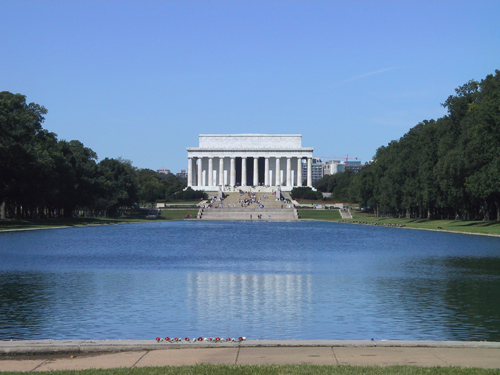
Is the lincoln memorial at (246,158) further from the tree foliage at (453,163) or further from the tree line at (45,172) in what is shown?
the tree foliage at (453,163)

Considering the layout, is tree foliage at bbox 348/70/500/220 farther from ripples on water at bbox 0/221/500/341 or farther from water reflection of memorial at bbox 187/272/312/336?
water reflection of memorial at bbox 187/272/312/336

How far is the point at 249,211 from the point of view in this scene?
116 metres

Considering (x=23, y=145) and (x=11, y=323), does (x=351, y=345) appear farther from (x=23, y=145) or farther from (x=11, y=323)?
(x=23, y=145)

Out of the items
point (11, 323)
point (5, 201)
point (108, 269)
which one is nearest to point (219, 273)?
point (108, 269)

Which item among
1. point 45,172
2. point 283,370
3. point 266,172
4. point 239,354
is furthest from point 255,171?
point 283,370

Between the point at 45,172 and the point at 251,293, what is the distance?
53.5m

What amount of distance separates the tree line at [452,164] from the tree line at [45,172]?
Answer: 36.5 m

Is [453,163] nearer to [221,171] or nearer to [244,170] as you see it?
[244,170]

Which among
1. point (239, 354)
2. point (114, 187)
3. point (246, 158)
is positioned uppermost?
point (246, 158)

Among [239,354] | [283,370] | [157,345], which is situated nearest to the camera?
[283,370]

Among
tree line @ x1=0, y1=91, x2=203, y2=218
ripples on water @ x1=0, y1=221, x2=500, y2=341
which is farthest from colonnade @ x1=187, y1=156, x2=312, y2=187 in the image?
ripples on water @ x1=0, y1=221, x2=500, y2=341

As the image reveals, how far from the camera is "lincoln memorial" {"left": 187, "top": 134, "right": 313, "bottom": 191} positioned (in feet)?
567

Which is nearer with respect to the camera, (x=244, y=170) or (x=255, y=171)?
(x=244, y=170)

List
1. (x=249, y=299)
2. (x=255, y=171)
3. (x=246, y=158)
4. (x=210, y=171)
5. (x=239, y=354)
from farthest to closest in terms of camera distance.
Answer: (x=246, y=158) → (x=210, y=171) → (x=255, y=171) → (x=249, y=299) → (x=239, y=354)
